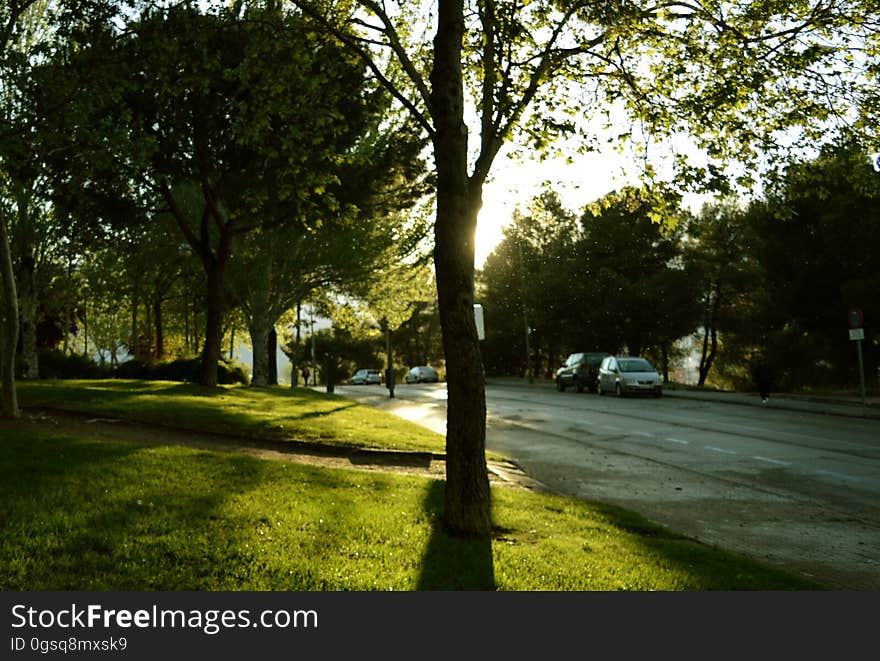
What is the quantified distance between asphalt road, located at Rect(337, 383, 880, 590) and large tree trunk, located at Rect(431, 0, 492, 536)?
2820 millimetres

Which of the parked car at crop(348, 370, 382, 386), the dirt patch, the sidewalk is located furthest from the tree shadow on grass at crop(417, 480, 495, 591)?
the parked car at crop(348, 370, 382, 386)

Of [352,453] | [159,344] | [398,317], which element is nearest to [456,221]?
[352,453]

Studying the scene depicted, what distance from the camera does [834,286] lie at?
1176 inches

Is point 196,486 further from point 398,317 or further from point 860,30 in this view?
point 398,317

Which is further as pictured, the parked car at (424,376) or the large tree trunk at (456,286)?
the parked car at (424,376)

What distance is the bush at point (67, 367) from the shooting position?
98.1 ft

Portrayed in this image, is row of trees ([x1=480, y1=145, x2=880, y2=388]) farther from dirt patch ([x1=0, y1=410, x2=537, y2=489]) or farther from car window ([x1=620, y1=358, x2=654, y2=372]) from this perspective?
car window ([x1=620, y1=358, x2=654, y2=372])

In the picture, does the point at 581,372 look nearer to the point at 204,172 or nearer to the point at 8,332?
the point at 204,172

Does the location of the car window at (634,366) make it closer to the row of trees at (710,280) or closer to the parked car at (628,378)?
the parked car at (628,378)

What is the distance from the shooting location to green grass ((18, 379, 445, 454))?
44.4 feet

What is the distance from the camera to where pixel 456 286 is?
682 centimetres

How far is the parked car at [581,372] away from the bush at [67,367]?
71.8 feet

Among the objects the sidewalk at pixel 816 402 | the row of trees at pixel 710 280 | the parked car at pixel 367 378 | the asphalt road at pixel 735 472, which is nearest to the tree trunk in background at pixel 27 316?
the asphalt road at pixel 735 472

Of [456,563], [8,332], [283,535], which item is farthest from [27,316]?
[456,563]
